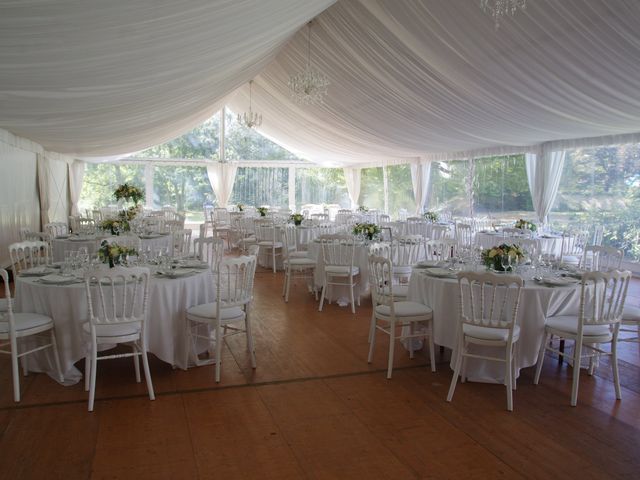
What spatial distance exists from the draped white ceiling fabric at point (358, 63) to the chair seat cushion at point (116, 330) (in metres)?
1.97

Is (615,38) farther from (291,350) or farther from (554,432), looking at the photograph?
(291,350)

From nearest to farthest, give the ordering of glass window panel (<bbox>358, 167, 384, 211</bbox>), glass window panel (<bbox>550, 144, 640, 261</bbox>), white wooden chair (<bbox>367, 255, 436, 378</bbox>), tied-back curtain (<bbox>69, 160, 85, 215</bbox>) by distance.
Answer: white wooden chair (<bbox>367, 255, 436, 378</bbox>), glass window panel (<bbox>550, 144, 640, 261</bbox>), tied-back curtain (<bbox>69, 160, 85, 215</bbox>), glass window panel (<bbox>358, 167, 384, 211</bbox>)

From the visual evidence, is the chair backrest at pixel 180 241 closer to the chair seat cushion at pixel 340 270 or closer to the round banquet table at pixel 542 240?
the chair seat cushion at pixel 340 270

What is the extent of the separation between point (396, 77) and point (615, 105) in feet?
10.5

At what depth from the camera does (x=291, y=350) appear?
5.10 m

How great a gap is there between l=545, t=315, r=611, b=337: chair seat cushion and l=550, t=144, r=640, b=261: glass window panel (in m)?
6.74

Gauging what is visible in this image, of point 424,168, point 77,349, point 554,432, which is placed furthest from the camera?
point 424,168

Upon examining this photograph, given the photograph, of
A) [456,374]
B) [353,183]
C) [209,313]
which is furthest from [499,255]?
[353,183]

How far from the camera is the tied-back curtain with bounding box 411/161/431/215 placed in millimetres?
15367

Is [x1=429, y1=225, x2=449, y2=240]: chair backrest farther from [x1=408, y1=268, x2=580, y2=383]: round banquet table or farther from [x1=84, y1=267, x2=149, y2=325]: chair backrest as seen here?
[x1=84, y1=267, x2=149, y2=325]: chair backrest

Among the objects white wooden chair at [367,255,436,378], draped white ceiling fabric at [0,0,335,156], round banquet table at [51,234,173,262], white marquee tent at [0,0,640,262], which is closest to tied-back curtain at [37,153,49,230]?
white marquee tent at [0,0,640,262]

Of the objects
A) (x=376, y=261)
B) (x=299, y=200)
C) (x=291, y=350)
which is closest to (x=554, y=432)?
(x=376, y=261)

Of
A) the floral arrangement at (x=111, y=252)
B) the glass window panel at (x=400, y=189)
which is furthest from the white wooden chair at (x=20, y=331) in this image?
the glass window panel at (x=400, y=189)

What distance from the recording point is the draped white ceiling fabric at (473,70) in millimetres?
5363
